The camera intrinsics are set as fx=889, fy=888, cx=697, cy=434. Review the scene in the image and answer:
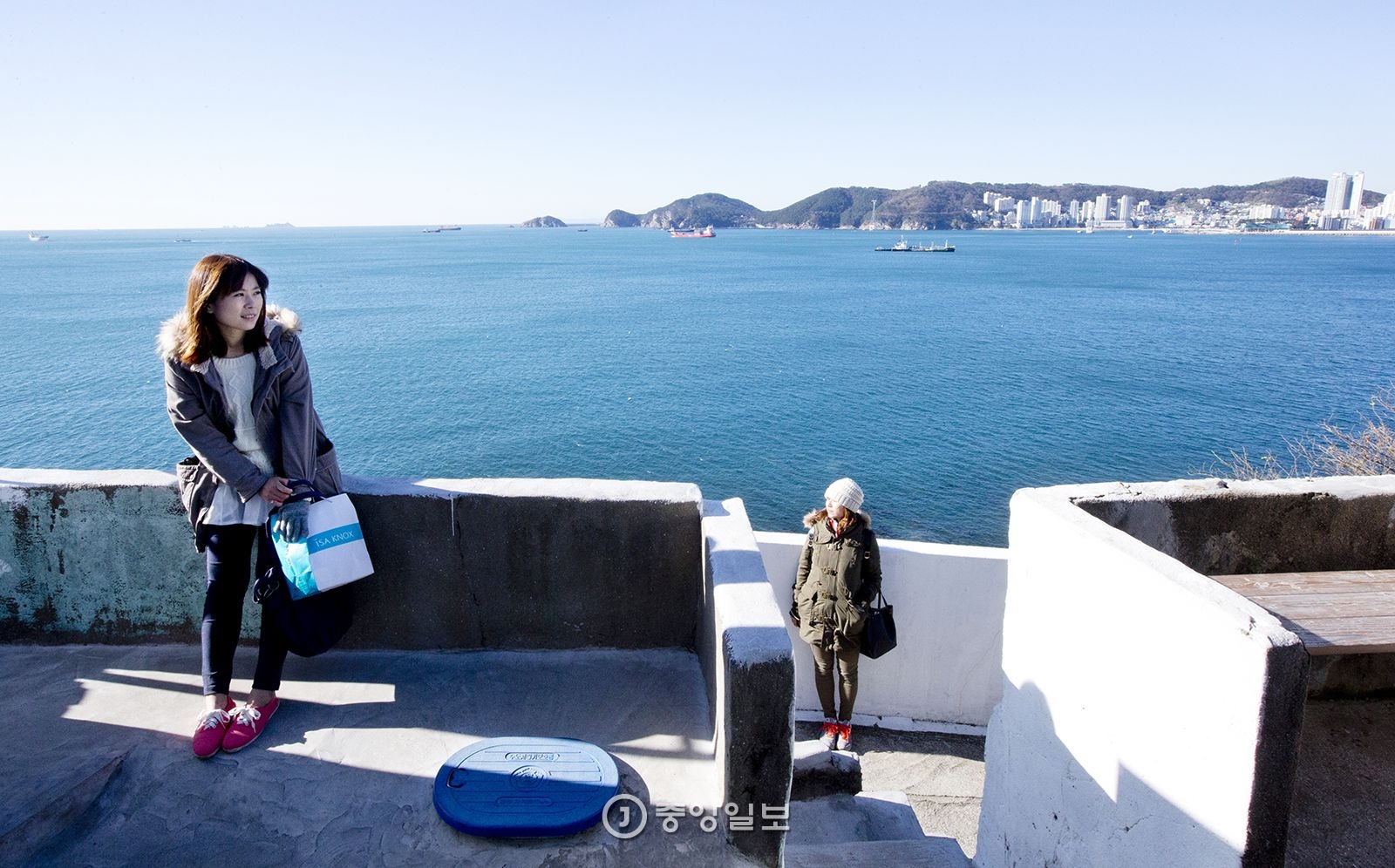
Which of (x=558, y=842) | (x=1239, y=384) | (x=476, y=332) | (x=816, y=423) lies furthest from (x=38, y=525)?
(x=476, y=332)

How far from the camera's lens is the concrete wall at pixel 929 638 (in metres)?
6.55

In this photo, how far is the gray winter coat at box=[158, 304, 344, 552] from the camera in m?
3.15

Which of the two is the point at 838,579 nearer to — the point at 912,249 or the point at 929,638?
the point at 929,638

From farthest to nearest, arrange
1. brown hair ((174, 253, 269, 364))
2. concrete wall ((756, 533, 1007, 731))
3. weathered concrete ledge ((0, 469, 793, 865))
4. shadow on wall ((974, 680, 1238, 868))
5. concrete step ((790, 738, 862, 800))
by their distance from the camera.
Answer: concrete wall ((756, 533, 1007, 731)) → concrete step ((790, 738, 862, 800)) → weathered concrete ledge ((0, 469, 793, 865)) → brown hair ((174, 253, 269, 364)) → shadow on wall ((974, 680, 1238, 868))

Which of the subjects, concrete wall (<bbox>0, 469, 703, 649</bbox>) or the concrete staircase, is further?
the concrete staircase

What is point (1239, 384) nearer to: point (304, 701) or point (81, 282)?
point (304, 701)

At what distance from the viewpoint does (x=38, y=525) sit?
3.76 metres

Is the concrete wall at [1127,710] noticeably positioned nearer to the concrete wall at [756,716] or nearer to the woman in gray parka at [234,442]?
the concrete wall at [756,716]

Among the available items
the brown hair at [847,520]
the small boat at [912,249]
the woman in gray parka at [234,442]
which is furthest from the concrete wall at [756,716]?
the small boat at [912,249]

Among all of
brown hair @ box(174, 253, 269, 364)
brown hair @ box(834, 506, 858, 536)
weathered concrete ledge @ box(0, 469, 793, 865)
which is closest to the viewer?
brown hair @ box(174, 253, 269, 364)

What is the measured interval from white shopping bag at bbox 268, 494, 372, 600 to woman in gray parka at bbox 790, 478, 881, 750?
2694mm

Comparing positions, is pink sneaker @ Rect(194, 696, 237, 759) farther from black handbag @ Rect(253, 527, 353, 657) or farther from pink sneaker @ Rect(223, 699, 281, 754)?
black handbag @ Rect(253, 527, 353, 657)

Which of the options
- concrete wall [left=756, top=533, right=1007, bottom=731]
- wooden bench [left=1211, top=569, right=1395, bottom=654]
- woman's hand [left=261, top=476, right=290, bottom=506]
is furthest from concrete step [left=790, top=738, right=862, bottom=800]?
woman's hand [left=261, top=476, right=290, bottom=506]

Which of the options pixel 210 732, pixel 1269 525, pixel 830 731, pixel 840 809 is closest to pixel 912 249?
pixel 830 731
